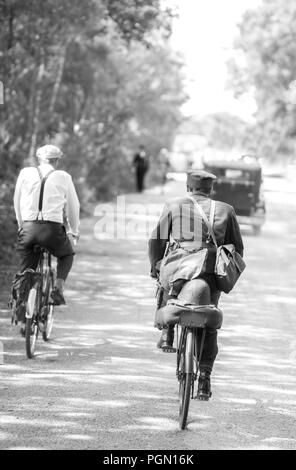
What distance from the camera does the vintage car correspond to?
25.6 m

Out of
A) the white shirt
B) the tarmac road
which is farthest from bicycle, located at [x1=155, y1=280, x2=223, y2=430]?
the white shirt

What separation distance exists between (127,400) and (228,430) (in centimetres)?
106

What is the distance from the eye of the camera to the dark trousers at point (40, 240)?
9.45 metres

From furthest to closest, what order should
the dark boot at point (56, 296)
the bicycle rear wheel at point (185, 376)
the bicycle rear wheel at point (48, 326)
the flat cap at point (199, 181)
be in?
the bicycle rear wheel at point (48, 326), the dark boot at point (56, 296), the flat cap at point (199, 181), the bicycle rear wheel at point (185, 376)

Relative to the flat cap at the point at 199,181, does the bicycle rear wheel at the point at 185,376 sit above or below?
below

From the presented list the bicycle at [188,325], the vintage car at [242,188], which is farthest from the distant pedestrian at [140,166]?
the bicycle at [188,325]

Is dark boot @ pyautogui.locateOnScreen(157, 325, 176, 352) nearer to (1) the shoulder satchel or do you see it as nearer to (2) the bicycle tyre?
(1) the shoulder satchel

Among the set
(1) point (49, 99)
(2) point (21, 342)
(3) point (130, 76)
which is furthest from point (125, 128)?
(2) point (21, 342)

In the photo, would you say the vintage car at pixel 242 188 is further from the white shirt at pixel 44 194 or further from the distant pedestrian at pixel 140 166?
the white shirt at pixel 44 194

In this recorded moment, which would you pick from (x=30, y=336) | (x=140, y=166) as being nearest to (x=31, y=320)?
(x=30, y=336)

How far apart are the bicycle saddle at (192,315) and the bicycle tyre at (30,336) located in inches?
94.8

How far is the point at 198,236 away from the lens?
7324mm

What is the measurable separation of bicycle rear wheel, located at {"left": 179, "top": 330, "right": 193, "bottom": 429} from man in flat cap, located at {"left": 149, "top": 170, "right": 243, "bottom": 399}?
0.89ft

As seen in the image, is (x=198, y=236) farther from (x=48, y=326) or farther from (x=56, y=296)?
(x=48, y=326)
